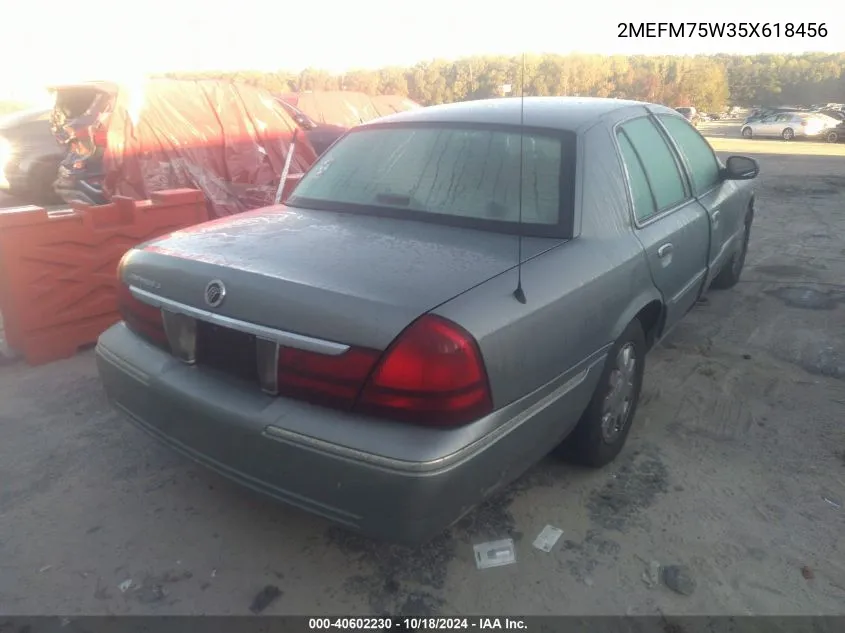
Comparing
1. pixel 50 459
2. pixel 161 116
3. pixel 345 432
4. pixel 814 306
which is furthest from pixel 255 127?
pixel 345 432

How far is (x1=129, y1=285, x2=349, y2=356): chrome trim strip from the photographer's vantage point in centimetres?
192

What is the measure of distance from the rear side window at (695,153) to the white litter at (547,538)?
2.31 m

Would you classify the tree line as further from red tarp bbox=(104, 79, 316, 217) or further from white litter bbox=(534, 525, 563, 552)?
white litter bbox=(534, 525, 563, 552)

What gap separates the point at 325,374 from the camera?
195cm

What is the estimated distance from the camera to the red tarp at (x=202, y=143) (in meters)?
6.86

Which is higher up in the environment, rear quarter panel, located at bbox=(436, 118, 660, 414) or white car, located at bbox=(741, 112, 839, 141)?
rear quarter panel, located at bbox=(436, 118, 660, 414)

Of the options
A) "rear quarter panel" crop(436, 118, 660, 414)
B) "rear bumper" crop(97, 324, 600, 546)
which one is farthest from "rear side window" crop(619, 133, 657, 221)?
"rear bumper" crop(97, 324, 600, 546)

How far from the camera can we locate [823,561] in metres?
2.40

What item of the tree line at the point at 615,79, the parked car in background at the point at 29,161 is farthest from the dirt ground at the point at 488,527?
the tree line at the point at 615,79

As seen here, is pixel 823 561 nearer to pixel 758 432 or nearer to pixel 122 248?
pixel 758 432

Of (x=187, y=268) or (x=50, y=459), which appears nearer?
(x=187, y=268)

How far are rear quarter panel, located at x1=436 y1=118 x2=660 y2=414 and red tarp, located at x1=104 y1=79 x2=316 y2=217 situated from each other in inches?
162

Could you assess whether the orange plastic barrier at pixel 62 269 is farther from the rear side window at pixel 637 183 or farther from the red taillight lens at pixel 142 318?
the rear side window at pixel 637 183

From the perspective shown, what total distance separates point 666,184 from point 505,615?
2.35 metres
